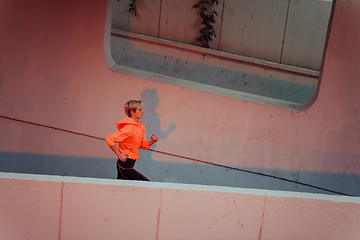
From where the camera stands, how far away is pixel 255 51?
7.34 metres

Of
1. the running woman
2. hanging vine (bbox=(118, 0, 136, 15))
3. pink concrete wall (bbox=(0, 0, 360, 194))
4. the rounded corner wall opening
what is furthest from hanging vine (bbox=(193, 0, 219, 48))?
the running woman

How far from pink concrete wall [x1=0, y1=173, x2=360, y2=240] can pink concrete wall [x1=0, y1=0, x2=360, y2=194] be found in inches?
92.3

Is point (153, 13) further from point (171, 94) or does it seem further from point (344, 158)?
point (344, 158)

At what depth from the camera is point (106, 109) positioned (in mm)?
4910

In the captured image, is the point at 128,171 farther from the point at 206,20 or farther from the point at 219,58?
the point at 206,20

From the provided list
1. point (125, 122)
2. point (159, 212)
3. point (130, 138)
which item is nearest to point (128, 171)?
point (130, 138)

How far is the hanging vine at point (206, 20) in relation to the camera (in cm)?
720

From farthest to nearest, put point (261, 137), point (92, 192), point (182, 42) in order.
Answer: point (182, 42) → point (261, 137) → point (92, 192)

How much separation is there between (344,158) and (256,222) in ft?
9.14

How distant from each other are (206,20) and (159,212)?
5.93 metres

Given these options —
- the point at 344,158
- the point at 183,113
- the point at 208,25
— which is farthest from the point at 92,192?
the point at 208,25

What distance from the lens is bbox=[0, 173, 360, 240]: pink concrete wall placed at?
7.17 feet

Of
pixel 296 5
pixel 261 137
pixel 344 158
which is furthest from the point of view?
pixel 296 5

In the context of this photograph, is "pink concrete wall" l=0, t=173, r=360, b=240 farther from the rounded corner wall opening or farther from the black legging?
the rounded corner wall opening
